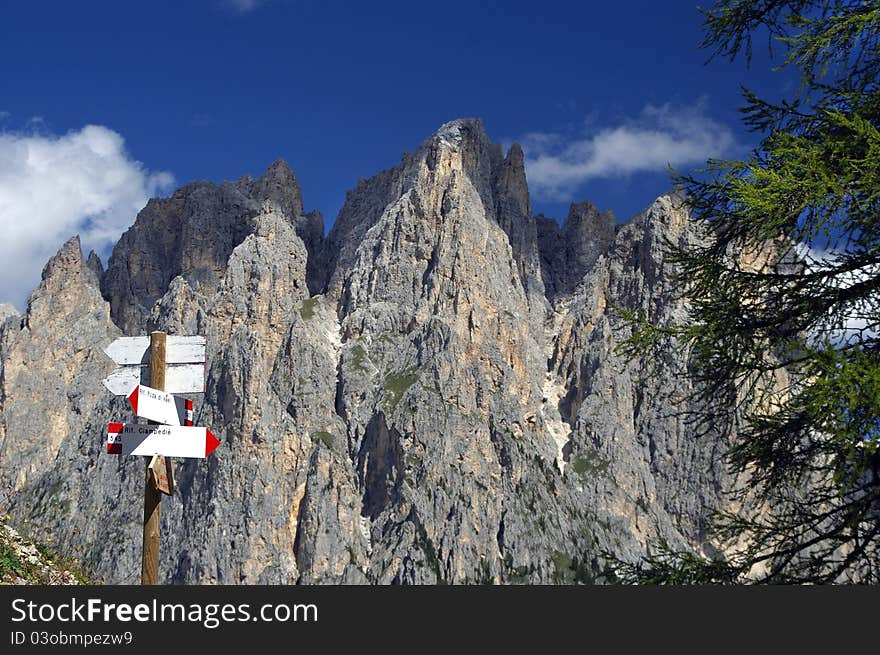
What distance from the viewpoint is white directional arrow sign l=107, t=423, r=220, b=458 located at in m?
10.5

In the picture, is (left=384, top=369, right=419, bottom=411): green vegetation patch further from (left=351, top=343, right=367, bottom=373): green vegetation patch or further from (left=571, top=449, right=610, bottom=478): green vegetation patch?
(left=571, top=449, right=610, bottom=478): green vegetation patch

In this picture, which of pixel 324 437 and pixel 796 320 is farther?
pixel 324 437

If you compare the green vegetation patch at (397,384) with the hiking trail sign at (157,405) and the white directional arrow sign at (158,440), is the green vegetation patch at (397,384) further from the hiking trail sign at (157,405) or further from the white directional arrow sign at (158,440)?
the white directional arrow sign at (158,440)

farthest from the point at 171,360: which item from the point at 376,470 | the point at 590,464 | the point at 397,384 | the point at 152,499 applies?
the point at 590,464

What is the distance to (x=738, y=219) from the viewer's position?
430 inches

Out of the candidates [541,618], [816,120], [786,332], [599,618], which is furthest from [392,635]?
[816,120]

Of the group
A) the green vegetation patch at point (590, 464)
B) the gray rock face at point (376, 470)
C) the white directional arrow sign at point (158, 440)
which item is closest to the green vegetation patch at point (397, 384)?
the gray rock face at point (376, 470)

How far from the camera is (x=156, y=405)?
34.8 feet

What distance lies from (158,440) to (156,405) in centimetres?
44

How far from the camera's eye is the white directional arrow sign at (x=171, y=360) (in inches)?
433

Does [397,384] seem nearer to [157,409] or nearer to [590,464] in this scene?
[590,464]

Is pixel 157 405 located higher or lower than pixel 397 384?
lower

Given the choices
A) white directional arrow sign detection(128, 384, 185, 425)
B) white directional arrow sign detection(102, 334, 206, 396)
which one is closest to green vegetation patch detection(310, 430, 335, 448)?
white directional arrow sign detection(102, 334, 206, 396)

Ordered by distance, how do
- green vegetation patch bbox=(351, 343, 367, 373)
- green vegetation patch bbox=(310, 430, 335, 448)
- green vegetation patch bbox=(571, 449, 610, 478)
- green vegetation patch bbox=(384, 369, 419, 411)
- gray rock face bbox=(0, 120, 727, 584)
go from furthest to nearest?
green vegetation patch bbox=(571, 449, 610, 478), green vegetation patch bbox=(351, 343, 367, 373), green vegetation patch bbox=(384, 369, 419, 411), green vegetation patch bbox=(310, 430, 335, 448), gray rock face bbox=(0, 120, 727, 584)
